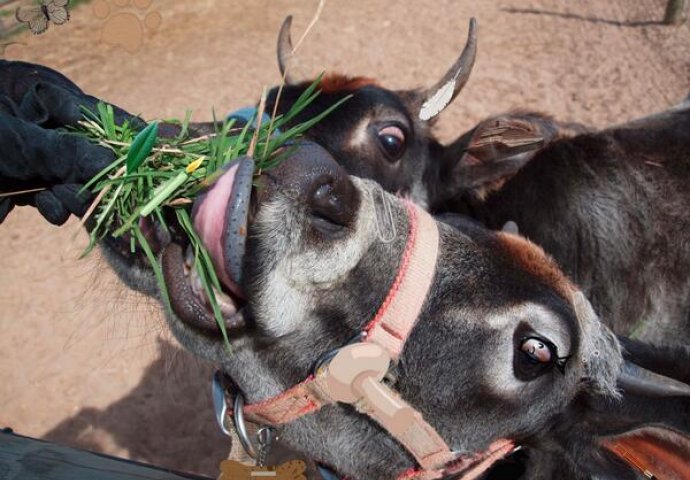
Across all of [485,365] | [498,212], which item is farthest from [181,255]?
[498,212]

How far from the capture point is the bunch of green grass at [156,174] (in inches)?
61.9

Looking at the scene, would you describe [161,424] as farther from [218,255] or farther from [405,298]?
[218,255]

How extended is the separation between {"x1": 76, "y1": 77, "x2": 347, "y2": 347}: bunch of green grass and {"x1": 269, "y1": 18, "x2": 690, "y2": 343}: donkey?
1.90m

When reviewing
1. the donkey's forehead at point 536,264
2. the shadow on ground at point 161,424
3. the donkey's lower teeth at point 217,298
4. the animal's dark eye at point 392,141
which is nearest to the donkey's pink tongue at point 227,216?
the donkey's lower teeth at point 217,298

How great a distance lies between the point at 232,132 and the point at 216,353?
69 centimetres

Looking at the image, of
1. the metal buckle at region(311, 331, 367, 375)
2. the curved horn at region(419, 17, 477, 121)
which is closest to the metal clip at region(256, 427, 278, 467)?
the metal buckle at region(311, 331, 367, 375)

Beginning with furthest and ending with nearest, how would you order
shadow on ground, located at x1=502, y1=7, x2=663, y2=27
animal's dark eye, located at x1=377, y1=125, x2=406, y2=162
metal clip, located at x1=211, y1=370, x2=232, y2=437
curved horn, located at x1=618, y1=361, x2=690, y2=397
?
1. shadow on ground, located at x1=502, y1=7, x2=663, y2=27
2. animal's dark eye, located at x1=377, y1=125, x2=406, y2=162
3. metal clip, located at x1=211, y1=370, x2=232, y2=437
4. curved horn, located at x1=618, y1=361, x2=690, y2=397

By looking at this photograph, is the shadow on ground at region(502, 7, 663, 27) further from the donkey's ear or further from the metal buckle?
the metal buckle

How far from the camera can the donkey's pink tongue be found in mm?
1509

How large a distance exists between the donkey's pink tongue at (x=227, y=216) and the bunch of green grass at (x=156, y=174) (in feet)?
0.09

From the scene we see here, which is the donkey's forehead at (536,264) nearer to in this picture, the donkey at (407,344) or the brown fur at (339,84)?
the donkey at (407,344)

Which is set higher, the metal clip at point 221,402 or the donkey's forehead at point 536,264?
the donkey's forehead at point 536,264

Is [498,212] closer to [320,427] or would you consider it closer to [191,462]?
[320,427]

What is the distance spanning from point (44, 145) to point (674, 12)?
836cm
